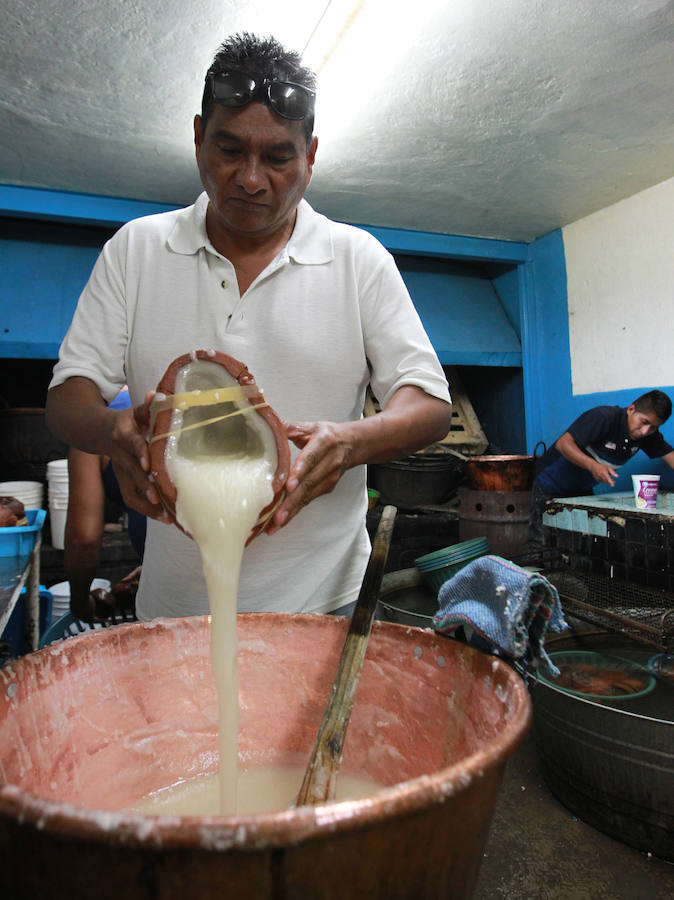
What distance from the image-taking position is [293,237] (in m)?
1.40

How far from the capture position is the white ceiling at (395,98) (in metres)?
2.61

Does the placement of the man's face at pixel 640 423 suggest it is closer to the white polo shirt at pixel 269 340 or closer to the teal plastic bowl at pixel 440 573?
the teal plastic bowl at pixel 440 573

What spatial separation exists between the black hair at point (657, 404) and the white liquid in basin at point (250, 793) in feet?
12.8

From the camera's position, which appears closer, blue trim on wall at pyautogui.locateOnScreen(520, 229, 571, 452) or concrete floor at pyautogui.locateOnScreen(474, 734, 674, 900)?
concrete floor at pyautogui.locateOnScreen(474, 734, 674, 900)

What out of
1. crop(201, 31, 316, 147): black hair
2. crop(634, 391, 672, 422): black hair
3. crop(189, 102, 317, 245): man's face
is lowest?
crop(634, 391, 672, 422): black hair

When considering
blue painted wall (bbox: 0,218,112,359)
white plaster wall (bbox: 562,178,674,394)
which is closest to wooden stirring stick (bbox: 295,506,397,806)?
blue painted wall (bbox: 0,218,112,359)

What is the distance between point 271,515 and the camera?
96cm

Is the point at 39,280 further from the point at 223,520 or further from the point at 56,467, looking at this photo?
the point at 223,520

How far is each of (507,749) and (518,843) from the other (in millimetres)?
1545

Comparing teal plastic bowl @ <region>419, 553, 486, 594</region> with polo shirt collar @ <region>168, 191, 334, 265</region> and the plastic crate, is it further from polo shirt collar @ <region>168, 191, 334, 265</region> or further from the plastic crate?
polo shirt collar @ <region>168, 191, 334, 265</region>

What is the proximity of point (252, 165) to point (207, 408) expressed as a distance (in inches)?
24.4

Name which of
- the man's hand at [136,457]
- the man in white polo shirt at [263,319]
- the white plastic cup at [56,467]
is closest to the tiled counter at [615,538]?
the man in white polo shirt at [263,319]

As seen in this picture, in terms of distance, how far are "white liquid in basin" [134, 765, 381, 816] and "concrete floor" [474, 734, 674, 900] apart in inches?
32.1

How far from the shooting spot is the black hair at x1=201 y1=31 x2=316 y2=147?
122cm
